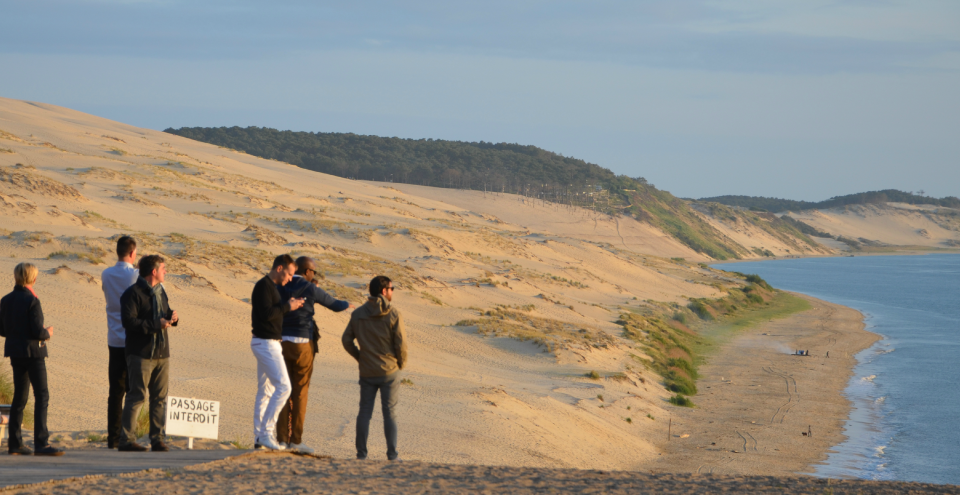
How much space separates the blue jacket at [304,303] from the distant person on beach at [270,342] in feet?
0.23

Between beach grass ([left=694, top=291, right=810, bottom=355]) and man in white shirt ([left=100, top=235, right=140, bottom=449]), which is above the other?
man in white shirt ([left=100, top=235, right=140, bottom=449])

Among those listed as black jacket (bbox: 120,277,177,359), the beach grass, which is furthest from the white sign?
the beach grass

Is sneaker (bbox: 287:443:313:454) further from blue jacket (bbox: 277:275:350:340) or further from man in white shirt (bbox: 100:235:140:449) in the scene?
man in white shirt (bbox: 100:235:140:449)

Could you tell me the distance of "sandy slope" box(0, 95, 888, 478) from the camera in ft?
44.2

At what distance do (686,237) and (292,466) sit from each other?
13036 centimetres

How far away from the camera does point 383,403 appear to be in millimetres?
7691

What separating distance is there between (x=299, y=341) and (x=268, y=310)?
489 millimetres

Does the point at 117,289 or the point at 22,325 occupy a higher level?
the point at 117,289

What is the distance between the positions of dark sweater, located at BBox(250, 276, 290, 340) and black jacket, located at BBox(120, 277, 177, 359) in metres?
0.72

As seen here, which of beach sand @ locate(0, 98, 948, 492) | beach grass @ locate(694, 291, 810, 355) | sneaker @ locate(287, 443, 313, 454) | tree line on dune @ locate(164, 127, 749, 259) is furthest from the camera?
tree line on dune @ locate(164, 127, 749, 259)

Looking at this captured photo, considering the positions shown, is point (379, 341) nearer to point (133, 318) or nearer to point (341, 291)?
point (133, 318)

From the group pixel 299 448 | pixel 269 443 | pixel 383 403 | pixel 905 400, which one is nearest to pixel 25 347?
pixel 269 443

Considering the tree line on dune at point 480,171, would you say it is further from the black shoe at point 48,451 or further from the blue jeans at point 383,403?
the black shoe at point 48,451

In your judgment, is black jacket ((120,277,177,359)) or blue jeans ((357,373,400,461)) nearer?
black jacket ((120,277,177,359))
